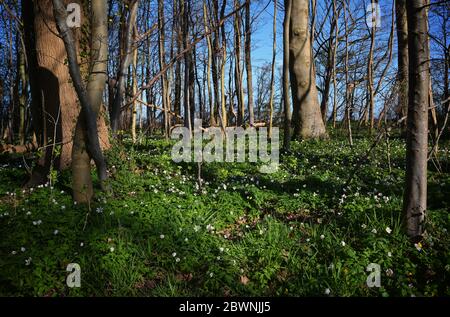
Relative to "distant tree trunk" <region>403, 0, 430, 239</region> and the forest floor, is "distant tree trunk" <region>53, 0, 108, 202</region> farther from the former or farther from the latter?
"distant tree trunk" <region>403, 0, 430, 239</region>

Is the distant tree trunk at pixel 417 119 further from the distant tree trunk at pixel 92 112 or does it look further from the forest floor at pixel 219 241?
the distant tree trunk at pixel 92 112

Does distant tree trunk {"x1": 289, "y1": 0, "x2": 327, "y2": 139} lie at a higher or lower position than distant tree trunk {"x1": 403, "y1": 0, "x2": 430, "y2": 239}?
higher

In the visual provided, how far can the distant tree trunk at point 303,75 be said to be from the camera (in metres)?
11.2

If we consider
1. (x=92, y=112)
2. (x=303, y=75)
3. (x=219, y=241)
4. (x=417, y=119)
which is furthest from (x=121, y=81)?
(x=303, y=75)

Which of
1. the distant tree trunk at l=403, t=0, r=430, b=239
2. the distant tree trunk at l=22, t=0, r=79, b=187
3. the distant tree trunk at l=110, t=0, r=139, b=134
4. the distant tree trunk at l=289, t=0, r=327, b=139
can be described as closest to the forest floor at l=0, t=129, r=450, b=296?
the distant tree trunk at l=403, t=0, r=430, b=239

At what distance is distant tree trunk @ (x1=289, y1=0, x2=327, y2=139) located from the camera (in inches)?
442

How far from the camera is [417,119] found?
3.29 metres

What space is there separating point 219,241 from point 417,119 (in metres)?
2.49

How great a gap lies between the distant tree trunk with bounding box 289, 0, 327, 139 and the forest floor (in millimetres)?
6451

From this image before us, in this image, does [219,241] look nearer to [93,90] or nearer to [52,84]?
[93,90]

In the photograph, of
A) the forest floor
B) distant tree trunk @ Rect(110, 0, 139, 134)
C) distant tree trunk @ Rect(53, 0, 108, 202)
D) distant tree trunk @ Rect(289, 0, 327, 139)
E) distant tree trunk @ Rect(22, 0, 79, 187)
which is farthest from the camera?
distant tree trunk @ Rect(289, 0, 327, 139)
